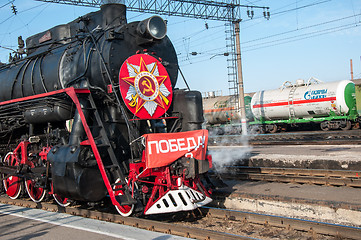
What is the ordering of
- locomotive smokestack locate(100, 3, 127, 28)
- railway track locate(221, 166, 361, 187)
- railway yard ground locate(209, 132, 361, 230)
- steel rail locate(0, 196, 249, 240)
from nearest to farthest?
steel rail locate(0, 196, 249, 240) → railway yard ground locate(209, 132, 361, 230) → locomotive smokestack locate(100, 3, 127, 28) → railway track locate(221, 166, 361, 187)

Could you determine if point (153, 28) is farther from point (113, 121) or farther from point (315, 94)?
point (315, 94)

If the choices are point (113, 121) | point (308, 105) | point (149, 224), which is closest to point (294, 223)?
point (149, 224)

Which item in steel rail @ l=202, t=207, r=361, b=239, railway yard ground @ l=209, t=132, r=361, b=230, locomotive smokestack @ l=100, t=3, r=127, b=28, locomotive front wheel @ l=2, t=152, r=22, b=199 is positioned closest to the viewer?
steel rail @ l=202, t=207, r=361, b=239

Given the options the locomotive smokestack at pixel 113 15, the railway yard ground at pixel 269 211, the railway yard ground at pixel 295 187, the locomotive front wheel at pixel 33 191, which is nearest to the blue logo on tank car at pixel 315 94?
the railway yard ground at pixel 295 187

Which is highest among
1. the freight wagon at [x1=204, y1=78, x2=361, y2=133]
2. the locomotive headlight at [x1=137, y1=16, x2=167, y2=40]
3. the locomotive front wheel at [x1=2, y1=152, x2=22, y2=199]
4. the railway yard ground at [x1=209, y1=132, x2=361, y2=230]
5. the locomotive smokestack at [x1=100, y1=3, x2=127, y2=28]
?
the locomotive smokestack at [x1=100, y1=3, x2=127, y2=28]

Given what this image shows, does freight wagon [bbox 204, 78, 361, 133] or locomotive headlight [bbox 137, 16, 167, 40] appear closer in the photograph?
locomotive headlight [bbox 137, 16, 167, 40]

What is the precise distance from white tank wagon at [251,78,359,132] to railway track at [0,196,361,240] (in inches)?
631

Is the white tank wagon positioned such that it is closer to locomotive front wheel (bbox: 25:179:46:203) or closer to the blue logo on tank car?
the blue logo on tank car

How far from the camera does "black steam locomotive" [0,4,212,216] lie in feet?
18.6

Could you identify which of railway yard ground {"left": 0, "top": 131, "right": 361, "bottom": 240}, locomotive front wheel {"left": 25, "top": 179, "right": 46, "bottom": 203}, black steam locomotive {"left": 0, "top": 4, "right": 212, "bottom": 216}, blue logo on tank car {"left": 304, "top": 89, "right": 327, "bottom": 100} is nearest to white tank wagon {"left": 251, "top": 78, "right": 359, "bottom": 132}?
blue logo on tank car {"left": 304, "top": 89, "right": 327, "bottom": 100}

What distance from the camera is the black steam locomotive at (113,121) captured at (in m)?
5.67

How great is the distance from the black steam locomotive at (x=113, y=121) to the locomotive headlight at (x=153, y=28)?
0.02m

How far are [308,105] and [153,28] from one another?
16537 millimetres

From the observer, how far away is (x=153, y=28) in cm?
640
